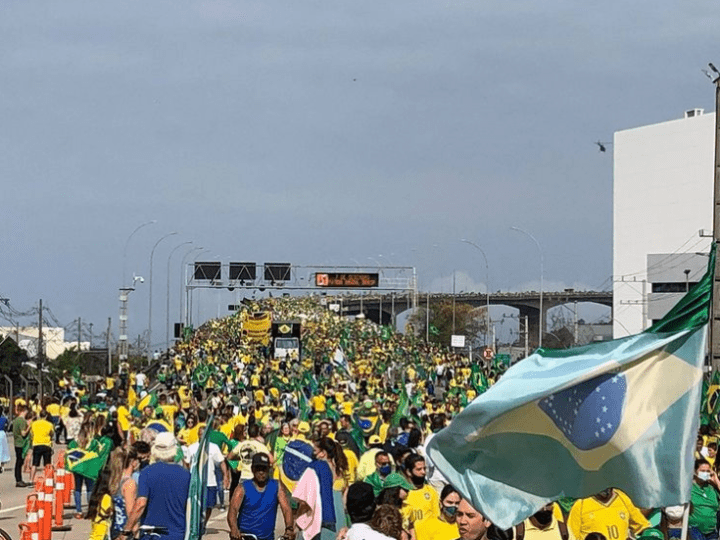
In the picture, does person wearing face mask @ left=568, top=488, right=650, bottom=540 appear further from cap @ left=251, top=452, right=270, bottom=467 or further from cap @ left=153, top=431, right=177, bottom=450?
cap @ left=153, top=431, right=177, bottom=450

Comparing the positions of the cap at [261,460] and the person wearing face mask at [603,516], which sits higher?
the cap at [261,460]

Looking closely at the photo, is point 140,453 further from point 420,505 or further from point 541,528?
point 541,528

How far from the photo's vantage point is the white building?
101 meters

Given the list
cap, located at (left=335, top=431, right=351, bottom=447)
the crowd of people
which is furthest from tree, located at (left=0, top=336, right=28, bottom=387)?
cap, located at (left=335, top=431, right=351, bottom=447)

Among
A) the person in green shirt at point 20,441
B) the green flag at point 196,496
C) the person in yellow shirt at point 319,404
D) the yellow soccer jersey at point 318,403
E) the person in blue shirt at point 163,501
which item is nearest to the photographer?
the green flag at point 196,496

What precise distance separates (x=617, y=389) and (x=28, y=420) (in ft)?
66.0

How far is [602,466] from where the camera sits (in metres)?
9.09

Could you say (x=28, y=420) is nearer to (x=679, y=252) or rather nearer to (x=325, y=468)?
(x=325, y=468)

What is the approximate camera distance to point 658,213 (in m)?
106

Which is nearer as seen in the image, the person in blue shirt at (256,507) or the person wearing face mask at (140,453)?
the person in blue shirt at (256,507)

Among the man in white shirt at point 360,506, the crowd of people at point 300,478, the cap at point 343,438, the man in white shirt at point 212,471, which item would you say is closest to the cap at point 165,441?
the crowd of people at point 300,478

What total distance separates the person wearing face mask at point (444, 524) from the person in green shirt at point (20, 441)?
1624 cm

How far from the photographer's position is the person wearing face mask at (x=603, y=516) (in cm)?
1103

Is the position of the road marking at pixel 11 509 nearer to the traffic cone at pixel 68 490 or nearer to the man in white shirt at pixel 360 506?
the traffic cone at pixel 68 490
